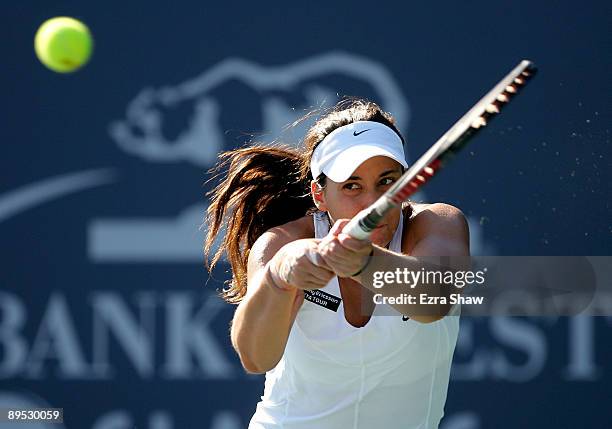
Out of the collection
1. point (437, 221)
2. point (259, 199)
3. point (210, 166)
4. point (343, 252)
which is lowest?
point (343, 252)

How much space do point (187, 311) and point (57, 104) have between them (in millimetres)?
839

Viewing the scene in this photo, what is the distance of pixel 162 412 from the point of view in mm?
3996

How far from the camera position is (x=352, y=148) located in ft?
8.30

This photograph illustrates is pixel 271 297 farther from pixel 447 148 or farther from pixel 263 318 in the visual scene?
pixel 447 148

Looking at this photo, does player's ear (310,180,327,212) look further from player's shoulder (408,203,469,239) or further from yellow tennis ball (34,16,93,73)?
yellow tennis ball (34,16,93,73)

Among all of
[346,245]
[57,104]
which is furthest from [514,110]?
[346,245]

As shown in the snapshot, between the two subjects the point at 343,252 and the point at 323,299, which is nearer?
the point at 343,252

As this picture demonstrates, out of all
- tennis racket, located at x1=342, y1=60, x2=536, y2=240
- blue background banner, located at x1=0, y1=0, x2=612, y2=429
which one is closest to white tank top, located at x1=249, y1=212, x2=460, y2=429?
tennis racket, located at x1=342, y1=60, x2=536, y2=240

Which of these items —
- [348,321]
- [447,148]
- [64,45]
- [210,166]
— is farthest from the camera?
[210,166]

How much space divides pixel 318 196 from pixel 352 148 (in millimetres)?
199

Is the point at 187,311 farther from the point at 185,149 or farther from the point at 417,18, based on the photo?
the point at 417,18

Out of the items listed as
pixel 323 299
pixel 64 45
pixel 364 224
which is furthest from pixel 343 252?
pixel 64 45

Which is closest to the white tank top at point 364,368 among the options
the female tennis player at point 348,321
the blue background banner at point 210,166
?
the female tennis player at point 348,321

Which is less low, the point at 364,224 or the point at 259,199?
the point at 259,199
